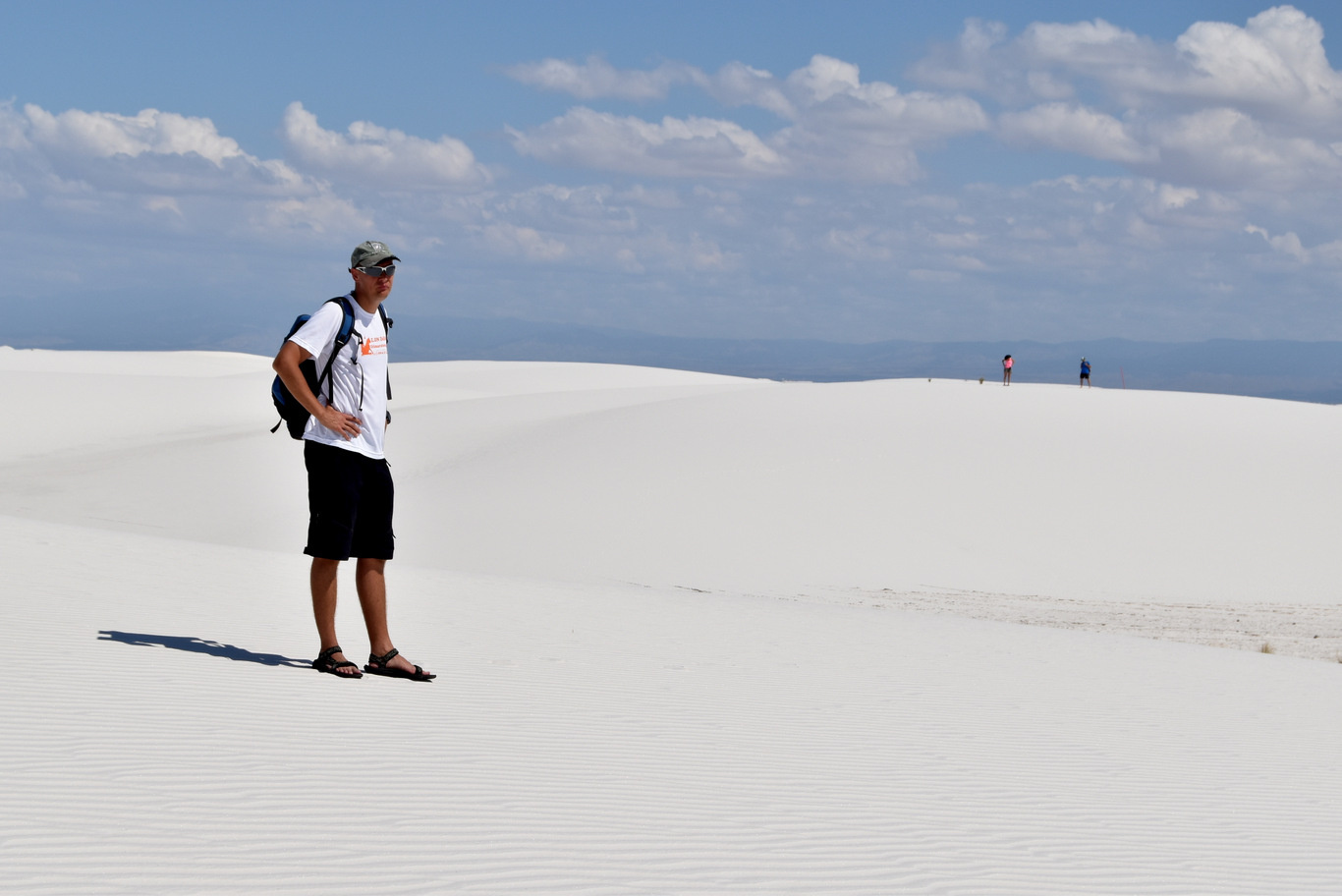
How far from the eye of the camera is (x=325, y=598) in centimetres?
599

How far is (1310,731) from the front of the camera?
24.8 feet

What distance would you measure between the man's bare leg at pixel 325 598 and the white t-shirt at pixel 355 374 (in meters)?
0.60

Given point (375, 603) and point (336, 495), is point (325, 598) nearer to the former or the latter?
point (375, 603)

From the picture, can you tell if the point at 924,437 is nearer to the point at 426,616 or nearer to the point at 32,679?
the point at 426,616

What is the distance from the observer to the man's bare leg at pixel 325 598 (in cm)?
594

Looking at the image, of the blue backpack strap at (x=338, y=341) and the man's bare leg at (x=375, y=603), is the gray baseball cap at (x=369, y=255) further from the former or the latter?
the man's bare leg at (x=375, y=603)

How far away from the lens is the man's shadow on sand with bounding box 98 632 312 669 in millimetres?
6387

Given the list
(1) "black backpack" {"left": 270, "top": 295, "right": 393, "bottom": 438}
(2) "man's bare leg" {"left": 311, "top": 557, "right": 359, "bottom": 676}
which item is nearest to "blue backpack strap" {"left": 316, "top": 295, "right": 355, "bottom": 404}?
(1) "black backpack" {"left": 270, "top": 295, "right": 393, "bottom": 438}

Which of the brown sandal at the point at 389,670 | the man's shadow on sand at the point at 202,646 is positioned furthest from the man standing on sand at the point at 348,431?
the man's shadow on sand at the point at 202,646

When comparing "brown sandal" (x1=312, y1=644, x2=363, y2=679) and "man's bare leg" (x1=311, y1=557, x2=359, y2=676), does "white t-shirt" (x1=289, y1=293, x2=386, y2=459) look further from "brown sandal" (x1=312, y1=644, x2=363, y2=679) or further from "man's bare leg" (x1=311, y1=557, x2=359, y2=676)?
"brown sandal" (x1=312, y1=644, x2=363, y2=679)

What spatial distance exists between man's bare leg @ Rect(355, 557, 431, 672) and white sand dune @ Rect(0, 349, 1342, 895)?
1.06 feet

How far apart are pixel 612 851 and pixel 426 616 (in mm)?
5675

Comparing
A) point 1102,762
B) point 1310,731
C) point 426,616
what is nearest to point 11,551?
point 426,616

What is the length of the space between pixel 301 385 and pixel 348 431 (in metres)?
0.31
